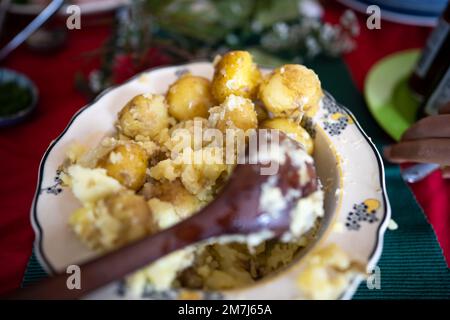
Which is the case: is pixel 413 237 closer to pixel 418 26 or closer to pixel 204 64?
pixel 204 64

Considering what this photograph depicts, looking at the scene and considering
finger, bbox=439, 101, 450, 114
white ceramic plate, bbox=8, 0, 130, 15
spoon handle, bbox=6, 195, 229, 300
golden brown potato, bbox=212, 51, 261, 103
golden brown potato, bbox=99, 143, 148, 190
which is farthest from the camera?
white ceramic plate, bbox=8, 0, 130, 15

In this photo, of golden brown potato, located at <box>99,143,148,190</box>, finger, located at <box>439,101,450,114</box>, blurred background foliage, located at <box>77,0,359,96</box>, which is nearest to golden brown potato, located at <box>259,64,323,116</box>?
golden brown potato, located at <box>99,143,148,190</box>

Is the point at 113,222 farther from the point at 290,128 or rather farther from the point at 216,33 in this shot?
Answer: the point at 216,33

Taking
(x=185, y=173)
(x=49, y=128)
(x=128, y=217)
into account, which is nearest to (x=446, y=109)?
(x=185, y=173)

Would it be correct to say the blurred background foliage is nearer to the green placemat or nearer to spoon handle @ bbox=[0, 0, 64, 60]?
spoon handle @ bbox=[0, 0, 64, 60]

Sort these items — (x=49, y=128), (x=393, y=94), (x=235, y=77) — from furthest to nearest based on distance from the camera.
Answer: (x=393, y=94) → (x=49, y=128) → (x=235, y=77)

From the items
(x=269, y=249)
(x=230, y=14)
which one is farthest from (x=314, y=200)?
(x=230, y=14)

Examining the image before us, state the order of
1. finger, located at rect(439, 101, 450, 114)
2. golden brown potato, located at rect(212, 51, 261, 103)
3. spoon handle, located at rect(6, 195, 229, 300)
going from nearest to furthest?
spoon handle, located at rect(6, 195, 229, 300), golden brown potato, located at rect(212, 51, 261, 103), finger, located at rect(439, 101, 450, 114)
